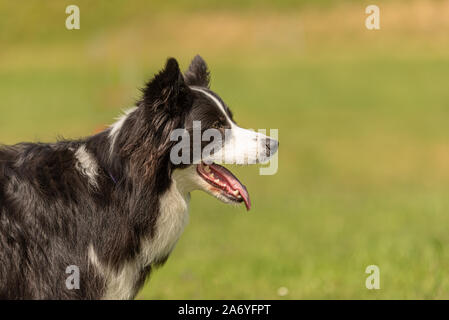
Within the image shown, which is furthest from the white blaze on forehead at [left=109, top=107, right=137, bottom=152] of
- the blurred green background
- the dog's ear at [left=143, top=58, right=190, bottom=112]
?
the blurred green background

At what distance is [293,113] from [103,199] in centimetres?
2500

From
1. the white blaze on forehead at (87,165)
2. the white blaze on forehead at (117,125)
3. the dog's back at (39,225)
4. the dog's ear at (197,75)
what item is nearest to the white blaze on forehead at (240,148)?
the dog's ear at (197,75)

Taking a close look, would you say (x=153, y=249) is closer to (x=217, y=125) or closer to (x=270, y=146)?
(x=217, y=125)

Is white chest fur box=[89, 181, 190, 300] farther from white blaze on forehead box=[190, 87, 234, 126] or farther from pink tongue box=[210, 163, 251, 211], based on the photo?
white blaze on forehead box=[190, 87, 234, 126]

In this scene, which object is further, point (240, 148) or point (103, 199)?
point (240, 148)

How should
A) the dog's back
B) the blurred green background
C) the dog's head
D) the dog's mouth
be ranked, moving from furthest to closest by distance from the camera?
the blurred green background < the dog's mouth < the dog's head < the dog's back

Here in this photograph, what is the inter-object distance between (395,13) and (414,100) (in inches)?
585

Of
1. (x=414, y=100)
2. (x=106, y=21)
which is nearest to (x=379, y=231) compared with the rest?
(x=414, y=100)

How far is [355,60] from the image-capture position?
37.6 m

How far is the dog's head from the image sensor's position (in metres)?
4.69

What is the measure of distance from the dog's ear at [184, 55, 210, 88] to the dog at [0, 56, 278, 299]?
55 cm

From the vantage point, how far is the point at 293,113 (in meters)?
29.4

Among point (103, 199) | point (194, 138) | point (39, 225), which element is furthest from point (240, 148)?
point (39, 225)

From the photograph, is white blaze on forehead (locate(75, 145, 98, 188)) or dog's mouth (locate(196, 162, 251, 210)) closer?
white blaze on forehead (locate(75, 145, 98, 188))
